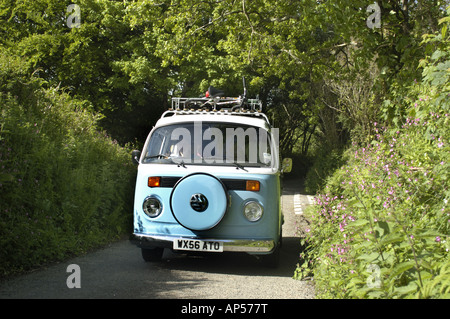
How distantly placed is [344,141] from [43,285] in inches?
839

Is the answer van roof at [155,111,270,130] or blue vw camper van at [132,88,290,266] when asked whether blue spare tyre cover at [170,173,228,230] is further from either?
van roof at [155,111,270,130]

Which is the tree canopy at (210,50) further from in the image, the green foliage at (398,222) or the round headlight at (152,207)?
the round headlight at (152,207)

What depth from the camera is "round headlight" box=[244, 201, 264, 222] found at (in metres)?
7.70

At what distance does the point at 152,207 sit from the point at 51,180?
2178 mm

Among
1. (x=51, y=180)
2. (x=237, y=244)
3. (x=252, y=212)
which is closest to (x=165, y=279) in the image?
(x=237, y=244)

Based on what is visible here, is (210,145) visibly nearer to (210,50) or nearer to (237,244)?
(237,244)

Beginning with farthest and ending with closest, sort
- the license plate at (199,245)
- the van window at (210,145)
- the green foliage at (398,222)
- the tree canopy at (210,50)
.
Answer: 1. the tree canopy at (210,50)
2. the van window at (210,145)
3. the license plate at (199,245)
4. the green foliage at (398,222)

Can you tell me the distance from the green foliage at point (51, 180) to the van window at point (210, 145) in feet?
5.92

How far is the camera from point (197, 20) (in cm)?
Answer: 1789

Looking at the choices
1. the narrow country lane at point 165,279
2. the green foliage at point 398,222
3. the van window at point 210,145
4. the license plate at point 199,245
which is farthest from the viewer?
the van window at point 210,145

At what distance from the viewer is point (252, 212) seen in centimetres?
771

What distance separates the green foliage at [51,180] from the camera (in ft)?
25.0

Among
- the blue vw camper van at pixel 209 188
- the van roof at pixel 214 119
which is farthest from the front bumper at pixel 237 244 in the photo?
the van roof at pixel 214 119

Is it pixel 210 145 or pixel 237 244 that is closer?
pixel 237 244
